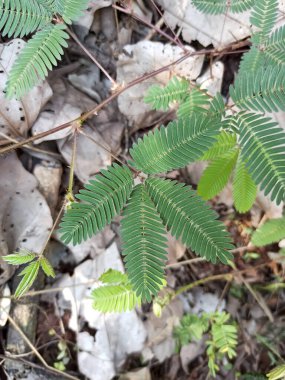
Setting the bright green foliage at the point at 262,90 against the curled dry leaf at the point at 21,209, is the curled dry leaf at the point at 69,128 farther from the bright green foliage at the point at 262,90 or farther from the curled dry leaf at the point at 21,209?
the bright green foliage at the point at 262,90

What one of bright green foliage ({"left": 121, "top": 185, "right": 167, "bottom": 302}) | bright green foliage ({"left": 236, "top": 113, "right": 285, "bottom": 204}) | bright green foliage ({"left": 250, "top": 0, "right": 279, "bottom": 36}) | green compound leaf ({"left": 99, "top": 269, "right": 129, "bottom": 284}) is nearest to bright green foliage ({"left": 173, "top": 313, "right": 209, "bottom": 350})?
green compound leaf ({"left": 99, "top": 269, "right": 129, "bottom": 284})

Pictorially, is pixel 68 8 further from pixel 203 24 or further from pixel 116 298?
pixel 116 298

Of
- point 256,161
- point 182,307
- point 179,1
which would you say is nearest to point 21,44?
point 179,1

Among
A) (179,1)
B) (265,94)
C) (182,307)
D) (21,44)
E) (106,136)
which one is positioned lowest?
(182,307)

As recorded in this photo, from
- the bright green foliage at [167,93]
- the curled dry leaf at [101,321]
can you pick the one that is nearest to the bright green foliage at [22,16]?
the bright green foliage at [167,93]

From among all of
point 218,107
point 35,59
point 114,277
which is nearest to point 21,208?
point 114,277

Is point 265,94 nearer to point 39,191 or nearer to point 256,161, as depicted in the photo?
point 256,161
